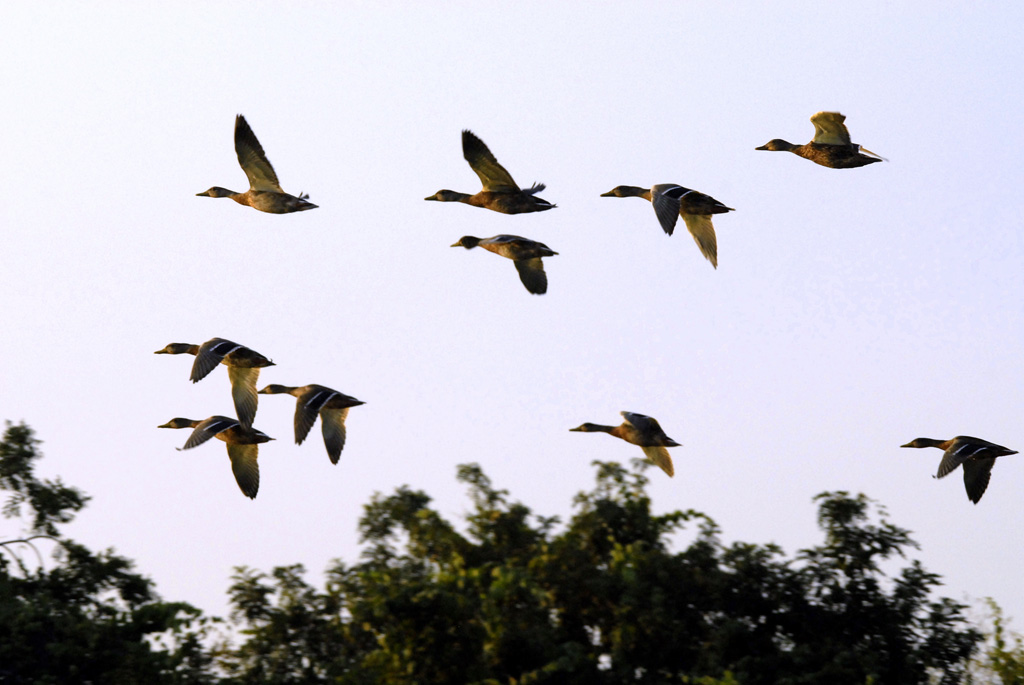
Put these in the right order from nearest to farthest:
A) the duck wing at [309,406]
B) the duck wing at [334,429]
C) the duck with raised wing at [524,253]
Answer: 1. the duck wing at [309,406]
2. the duck wing at [334,429]
3. the duck with raised wing at [524,253]

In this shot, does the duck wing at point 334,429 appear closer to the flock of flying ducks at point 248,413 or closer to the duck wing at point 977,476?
the flock of flying ducks at point 248,413

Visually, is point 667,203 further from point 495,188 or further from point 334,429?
point 334,429

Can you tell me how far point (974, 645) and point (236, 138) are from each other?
10926mm

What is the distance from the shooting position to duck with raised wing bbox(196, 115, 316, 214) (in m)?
18.6

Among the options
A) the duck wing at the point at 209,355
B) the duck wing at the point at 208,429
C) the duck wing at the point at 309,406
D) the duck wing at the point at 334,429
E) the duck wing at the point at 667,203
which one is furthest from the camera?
the duck wing at the point at 334,429

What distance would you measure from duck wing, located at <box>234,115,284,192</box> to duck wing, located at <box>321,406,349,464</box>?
2685mm

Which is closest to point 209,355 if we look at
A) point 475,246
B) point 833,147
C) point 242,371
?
point 242,371

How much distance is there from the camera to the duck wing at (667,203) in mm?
15742

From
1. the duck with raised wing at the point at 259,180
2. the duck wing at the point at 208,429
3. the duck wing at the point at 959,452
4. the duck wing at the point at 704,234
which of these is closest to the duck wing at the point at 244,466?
the duck wing at the point at 208,429

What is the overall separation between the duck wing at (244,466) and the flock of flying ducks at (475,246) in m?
0.01

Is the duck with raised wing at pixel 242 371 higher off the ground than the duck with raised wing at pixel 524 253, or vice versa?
the duck with raised wing at pixel 524 253

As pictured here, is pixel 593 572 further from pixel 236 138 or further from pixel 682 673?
pixel 236 138

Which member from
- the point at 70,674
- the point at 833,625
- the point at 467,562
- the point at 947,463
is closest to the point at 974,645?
the point at 833,625

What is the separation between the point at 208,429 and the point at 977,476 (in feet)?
27.4
